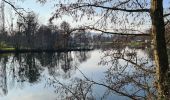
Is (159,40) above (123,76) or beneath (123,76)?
above

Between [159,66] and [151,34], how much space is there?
0.52 meters

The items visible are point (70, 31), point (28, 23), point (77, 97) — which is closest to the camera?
point (70, 31)

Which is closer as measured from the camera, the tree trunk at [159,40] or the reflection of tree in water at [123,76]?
the tree trunk at [159,40]

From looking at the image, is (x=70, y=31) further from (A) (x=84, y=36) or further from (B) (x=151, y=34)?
(B) (x=151, y=34)

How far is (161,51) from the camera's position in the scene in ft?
17.5

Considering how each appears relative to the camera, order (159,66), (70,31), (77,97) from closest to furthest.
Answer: (159,66)
(70,31)
(77,97)

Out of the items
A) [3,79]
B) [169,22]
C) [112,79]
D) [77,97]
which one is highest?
[169,22]

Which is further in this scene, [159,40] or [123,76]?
[123,76]

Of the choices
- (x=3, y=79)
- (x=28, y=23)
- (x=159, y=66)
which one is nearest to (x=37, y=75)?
(x=3, y=79)

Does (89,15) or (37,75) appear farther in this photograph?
(37,75)

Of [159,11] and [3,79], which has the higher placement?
[159,11]

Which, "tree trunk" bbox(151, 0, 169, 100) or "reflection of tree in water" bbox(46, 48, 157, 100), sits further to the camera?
"reflection of tree in water" bbox(46, 48, 157, 100)

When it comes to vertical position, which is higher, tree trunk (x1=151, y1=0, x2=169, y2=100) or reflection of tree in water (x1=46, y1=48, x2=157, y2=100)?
tree trunk (x1=151, y1=0, x2=169, y2=100)

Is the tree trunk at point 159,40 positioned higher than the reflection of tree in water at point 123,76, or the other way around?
the tree trunk at point 159,40
